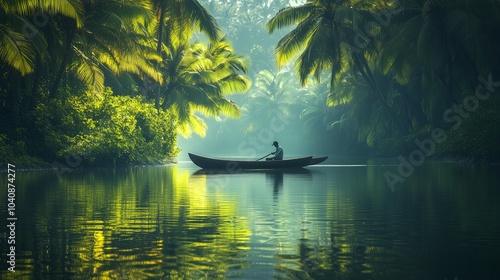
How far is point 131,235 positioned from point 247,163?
2113 cm

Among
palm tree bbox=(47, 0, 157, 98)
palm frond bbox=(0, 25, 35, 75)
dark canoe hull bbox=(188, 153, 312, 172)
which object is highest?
palm tree bbox=(47, 0, 157, 98)

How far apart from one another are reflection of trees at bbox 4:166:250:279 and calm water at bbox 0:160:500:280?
2 cm

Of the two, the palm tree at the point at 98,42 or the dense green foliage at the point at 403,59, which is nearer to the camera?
the palm tree at the point at 98,42

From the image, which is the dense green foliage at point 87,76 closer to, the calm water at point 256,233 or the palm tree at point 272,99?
the calm water at point 256,233

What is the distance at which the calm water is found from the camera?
840 centimetres

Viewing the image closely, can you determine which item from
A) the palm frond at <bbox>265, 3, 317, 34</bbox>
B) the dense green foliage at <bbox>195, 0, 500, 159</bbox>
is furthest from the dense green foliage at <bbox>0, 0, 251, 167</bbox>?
the dense green foliage at <bbox>195, 0, 500, 159</bbox>

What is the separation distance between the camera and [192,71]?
4444 centimetres

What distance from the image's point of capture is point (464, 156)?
39469 mm

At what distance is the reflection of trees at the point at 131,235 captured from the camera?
847cm

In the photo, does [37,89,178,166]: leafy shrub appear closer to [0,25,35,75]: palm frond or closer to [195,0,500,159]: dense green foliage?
[0,25,35,75]: palm frond

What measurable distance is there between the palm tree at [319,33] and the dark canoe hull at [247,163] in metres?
9.92

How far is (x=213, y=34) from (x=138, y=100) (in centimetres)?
585
